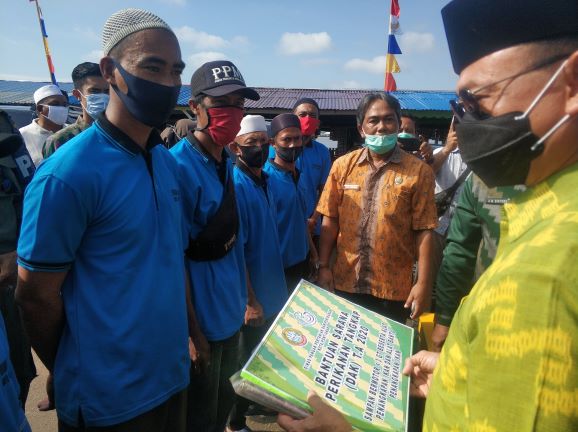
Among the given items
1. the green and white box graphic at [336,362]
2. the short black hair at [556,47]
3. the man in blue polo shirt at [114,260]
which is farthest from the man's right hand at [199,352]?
the short black hair at [556,47]

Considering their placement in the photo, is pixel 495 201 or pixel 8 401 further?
pixel 495 201

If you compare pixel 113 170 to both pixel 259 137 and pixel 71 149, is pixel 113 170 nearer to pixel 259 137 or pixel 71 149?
pixel 71 149

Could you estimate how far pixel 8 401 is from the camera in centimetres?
123

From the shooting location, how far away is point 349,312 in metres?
1.56

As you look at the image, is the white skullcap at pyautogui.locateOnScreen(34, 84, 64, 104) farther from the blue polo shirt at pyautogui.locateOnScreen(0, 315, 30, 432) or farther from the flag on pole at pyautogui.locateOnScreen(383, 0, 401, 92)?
the flag on pole at pyautogui.locateOnScreen(383, 0, 401, 92)

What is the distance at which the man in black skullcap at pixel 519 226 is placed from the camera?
24.4 inches

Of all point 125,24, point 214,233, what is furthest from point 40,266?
point 125,24

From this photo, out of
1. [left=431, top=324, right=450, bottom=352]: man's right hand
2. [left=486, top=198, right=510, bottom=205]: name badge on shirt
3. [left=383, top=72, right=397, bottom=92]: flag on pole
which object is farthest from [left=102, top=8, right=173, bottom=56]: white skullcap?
[left=383, top=72, right=397, bottom=92]: flag on pole

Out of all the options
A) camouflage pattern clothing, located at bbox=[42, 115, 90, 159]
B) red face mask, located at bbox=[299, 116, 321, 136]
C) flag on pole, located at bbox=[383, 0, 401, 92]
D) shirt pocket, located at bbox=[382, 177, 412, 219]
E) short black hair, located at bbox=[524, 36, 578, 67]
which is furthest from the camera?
flag on pole, located at bbox=[383, 0, 401, 92]

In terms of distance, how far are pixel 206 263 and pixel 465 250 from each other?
4.93 feet

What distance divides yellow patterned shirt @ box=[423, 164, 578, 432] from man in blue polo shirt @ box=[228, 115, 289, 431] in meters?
→ 1.88

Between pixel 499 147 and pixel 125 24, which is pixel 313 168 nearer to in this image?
pixel 125 24

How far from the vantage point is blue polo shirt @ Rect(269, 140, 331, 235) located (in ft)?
14.3

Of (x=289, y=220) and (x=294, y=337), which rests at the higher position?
(x=294, y=337)
